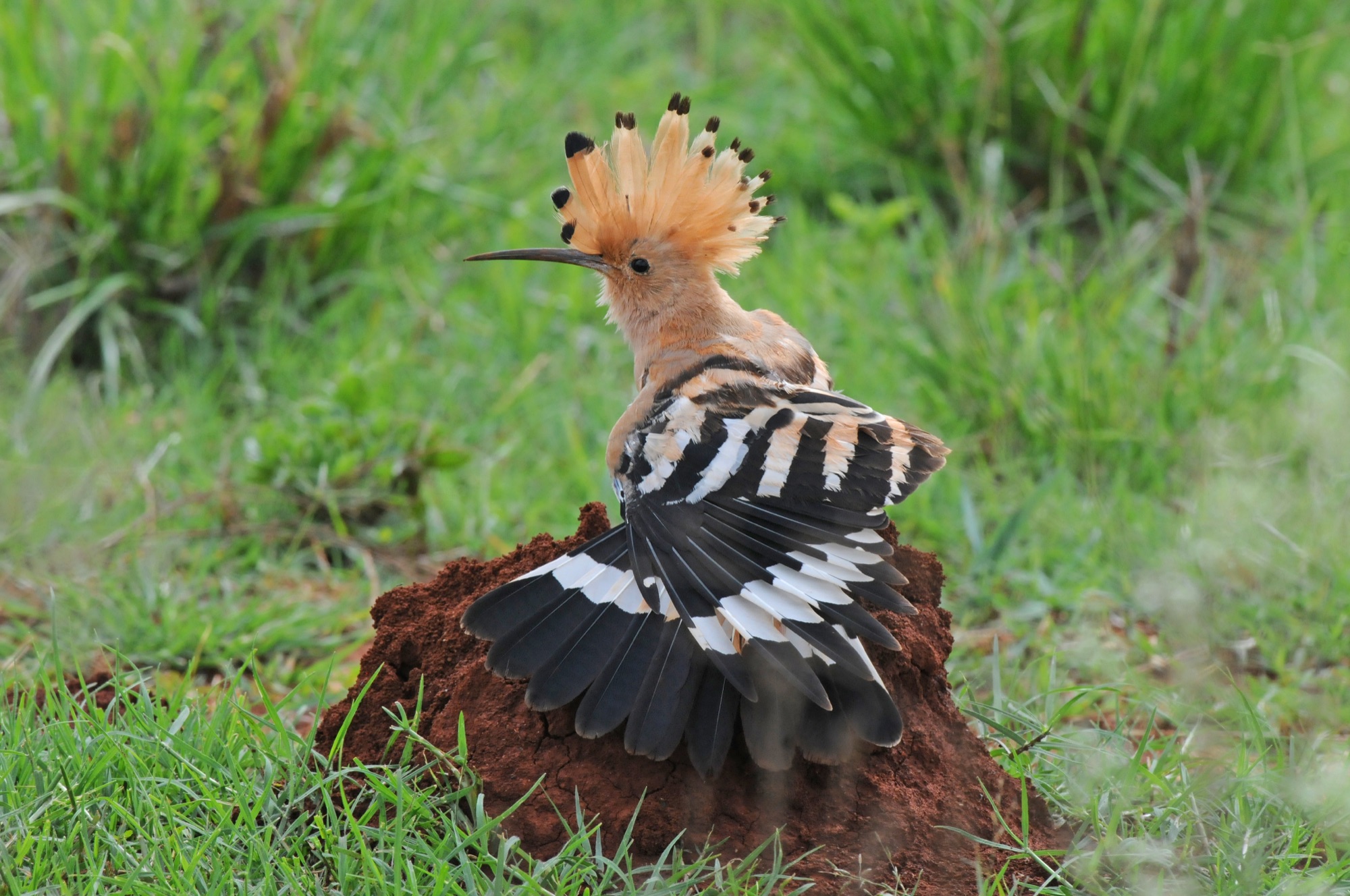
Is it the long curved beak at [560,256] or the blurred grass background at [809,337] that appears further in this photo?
the blurred grass background at [809,337]

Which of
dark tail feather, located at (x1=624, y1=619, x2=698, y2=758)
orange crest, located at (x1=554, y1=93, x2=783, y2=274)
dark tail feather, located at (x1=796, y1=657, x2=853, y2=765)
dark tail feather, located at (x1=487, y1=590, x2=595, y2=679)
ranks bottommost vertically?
dark tail feather, located at (x1=796, y1=657, x2=853, y2=765)

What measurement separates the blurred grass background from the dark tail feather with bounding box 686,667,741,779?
56 centimetres

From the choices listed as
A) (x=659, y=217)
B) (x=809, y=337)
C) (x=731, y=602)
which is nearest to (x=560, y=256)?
(x=659, y=217)

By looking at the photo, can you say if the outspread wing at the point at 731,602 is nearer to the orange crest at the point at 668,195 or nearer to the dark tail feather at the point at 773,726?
the dark tail feather at the point at 773,726

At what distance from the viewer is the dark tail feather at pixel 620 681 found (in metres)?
2.04

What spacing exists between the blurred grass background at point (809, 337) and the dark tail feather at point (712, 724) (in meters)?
0.56

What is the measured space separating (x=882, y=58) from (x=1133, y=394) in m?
1.91

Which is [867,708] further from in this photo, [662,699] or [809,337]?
[809,337]

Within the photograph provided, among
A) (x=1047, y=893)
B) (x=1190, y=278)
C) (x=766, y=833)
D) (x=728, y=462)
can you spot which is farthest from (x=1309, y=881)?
(x=1190, y=278)

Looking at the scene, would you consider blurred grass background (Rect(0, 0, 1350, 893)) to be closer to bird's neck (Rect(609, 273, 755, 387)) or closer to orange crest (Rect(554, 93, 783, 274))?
bird's neck (Rect(609, 273, 755, 387))

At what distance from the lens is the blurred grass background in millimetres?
2848

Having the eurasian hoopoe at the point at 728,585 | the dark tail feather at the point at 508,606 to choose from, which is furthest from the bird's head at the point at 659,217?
the dark tail feather at the point at 508,606

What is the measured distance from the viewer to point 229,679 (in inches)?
107

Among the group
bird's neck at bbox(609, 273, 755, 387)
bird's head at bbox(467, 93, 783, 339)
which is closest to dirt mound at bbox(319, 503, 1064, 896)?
bird's neck at bbox(609, 273, 755, 387)
